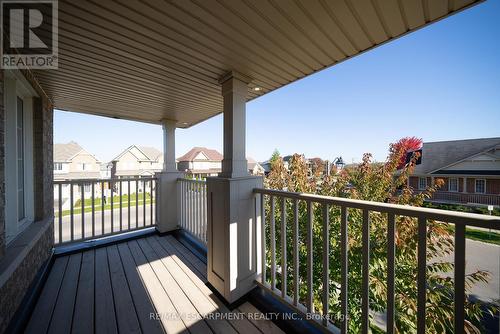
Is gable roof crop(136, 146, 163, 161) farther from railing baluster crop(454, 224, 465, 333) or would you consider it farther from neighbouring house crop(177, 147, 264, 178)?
railing baluster crop(454, 224, 465, 333)

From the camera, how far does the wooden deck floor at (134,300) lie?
163 centimetres

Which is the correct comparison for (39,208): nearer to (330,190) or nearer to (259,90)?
(259,90)

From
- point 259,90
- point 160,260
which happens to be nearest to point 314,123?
point 259,90

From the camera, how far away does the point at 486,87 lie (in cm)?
648

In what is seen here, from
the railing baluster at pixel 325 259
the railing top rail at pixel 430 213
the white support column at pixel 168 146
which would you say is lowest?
the railing baluster at pixel 325 259

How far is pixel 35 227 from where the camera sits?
2.29 meters

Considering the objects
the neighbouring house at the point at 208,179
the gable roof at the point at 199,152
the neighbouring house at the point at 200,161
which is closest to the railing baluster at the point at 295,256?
the neighbouring house at the point at 208,179

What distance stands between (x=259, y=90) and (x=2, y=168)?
97.7 inches

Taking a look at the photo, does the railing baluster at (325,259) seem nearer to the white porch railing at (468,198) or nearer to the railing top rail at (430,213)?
the railing top rail at (430,213)

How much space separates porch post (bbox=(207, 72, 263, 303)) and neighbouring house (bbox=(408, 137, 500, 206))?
9806 mm

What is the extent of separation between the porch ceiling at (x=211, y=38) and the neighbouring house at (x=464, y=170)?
31.5 feet

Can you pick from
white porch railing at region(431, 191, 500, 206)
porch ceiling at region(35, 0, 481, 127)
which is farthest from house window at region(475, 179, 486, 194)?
porch ceiling at region(35, 0, 481, 127)

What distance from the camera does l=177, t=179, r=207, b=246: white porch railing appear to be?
10.3 ft

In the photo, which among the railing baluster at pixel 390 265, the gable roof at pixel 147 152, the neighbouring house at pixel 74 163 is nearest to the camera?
the railing baluster at pixel 390 265
